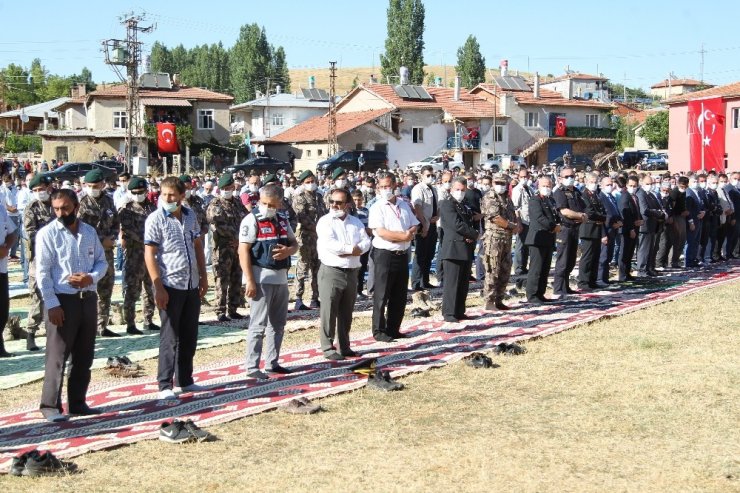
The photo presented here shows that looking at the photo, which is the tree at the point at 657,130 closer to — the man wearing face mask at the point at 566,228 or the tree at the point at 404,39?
the tree at the point at 404,39

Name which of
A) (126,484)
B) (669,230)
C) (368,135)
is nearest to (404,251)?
(126,484)

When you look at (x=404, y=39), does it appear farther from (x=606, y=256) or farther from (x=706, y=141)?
(x=606, y=256)

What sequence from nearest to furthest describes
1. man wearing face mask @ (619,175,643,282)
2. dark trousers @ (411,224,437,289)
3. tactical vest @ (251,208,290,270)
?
tactical vest @ (251,208,290,270) → dark trousers @ (411,224,437,289) → man wearing face mask @ (619,175,643,282)

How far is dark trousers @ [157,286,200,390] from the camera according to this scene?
7.92 meters

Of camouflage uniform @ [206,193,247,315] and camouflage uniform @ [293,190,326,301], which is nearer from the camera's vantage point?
camouflage uniform @ [206,193,247,315]

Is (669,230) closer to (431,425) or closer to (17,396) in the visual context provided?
(431,425)

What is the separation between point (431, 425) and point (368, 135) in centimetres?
5415

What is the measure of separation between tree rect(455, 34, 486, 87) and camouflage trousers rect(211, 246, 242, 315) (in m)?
82.1

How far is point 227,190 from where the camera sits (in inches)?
485

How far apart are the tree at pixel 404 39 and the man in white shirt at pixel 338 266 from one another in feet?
237

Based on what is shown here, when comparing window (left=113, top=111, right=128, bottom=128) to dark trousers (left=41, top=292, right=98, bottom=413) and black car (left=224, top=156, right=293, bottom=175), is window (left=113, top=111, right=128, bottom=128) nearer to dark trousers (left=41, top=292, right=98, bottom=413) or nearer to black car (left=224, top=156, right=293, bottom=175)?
black car (left=224, top=156, right=293, bottom=175)

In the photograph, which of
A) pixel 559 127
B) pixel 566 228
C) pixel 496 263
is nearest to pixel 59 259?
pixel 496 263

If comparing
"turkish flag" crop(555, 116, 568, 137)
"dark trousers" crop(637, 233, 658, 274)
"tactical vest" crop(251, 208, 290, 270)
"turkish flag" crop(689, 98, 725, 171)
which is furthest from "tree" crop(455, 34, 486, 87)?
"tactical vest" crop(251, 208, 290, 270)

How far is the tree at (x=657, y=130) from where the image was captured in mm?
69812
